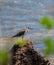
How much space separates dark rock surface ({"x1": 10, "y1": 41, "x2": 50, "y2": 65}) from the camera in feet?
6.22

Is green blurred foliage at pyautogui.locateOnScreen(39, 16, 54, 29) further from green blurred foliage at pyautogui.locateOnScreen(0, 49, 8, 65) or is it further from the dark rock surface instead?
the dark rock surface

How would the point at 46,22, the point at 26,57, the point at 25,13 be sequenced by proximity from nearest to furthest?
1. the point at 46,22
2. the point at 26,57
3. the point at 25,13

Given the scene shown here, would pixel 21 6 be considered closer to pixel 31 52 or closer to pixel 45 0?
pixel 45 0

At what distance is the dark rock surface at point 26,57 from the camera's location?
6.22 feet

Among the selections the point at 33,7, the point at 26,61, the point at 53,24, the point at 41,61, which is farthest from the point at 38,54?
the point at 33,7

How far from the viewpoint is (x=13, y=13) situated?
234 inches

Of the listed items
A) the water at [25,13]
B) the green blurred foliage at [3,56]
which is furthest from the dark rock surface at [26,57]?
the water at [25,13]

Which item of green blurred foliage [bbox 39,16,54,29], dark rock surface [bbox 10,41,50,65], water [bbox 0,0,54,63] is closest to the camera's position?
green blurred foliage [bbox 39,16,54,29]

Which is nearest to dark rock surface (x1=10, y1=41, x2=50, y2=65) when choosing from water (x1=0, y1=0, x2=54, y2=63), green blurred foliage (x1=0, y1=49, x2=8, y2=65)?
green blurred foliage (x1=0, y1=49, x2=8, y2=65)

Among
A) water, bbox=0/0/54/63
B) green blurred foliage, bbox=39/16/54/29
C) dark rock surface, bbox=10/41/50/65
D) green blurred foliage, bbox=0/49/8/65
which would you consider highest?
water, bbox=0/0/54/63

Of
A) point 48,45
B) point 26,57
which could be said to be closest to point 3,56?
point 48,45

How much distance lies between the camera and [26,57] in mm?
1994

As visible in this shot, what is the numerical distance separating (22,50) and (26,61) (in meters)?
0.16

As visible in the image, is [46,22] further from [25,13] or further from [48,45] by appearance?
[25,13]
